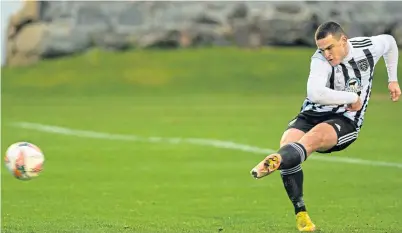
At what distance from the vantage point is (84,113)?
99.8 ft

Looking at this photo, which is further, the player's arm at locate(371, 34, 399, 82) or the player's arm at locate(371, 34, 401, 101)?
the player's arm at locate(371, 34, 399, 82)

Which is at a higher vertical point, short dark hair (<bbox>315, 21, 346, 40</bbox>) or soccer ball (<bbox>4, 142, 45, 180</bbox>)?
short dark hair (<bbox>315, 21, 346, 40</bbox>)

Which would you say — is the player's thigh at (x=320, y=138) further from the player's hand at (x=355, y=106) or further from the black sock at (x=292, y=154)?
the player's hand at (x=355, y=106)

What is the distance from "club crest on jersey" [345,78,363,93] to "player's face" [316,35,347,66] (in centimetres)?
25

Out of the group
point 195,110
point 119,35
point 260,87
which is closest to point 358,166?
point 195,110

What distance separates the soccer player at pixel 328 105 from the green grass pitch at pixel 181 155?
0.65m

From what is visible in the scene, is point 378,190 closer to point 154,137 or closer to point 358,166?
point 358,166

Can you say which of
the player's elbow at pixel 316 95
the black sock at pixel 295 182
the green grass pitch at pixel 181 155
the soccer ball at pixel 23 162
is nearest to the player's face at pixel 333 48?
the player's elbow at pixel 316 95

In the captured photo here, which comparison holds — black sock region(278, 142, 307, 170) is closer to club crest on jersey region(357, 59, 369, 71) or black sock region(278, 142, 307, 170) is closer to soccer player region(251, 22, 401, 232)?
soccer player region(251, 22, 401, 232)

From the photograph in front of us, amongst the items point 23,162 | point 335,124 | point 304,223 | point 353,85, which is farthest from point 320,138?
point 23,162

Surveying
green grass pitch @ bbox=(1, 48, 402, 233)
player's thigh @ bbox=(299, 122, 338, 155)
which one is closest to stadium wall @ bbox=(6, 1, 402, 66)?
green grass pitch @ bbox=(1, 48, 402, 233)

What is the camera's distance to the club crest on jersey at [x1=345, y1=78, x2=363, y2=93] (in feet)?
35.7

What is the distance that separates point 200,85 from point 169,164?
22207mm

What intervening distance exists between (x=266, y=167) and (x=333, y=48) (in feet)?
5.15
